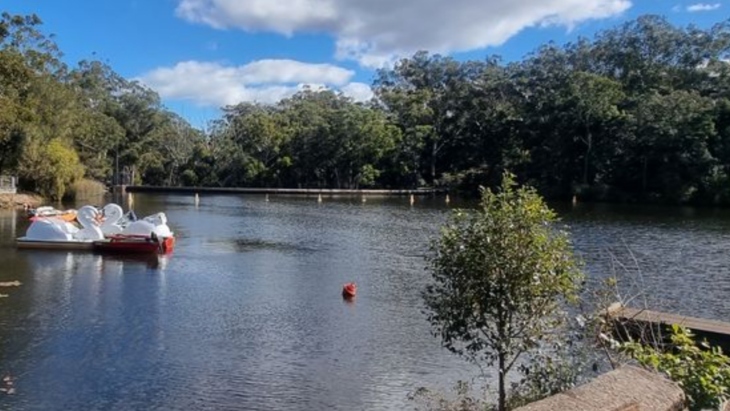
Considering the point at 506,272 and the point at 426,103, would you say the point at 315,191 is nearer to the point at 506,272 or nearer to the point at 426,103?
the point at 426,103

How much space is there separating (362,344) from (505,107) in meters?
64.1

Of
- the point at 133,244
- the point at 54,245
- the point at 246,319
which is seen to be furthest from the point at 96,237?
the point at 246,319

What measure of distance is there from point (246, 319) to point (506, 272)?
8.52 metres

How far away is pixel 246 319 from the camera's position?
1448 cm

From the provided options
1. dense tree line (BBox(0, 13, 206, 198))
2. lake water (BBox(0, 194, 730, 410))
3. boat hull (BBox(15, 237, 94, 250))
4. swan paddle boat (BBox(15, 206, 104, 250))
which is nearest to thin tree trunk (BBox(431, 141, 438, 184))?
dense tree line (BBox(0, 13, 206, 198))

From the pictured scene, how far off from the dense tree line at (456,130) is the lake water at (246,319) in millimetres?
29178

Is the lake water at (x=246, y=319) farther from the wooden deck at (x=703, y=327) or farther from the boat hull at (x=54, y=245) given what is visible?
the wooden deck at (x=703, y=327)

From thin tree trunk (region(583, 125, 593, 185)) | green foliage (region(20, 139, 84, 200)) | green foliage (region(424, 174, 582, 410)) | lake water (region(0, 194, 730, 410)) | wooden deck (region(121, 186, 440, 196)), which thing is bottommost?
lake water (region(0, 194, 730, 410))

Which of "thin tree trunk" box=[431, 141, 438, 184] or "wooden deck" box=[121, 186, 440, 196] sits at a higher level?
"thin tree trunk" box=[431, 141, 438, 184]

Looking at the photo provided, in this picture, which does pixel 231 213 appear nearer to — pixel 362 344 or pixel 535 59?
pixel 362 344

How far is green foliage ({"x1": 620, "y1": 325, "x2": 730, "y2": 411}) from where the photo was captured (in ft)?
16.1

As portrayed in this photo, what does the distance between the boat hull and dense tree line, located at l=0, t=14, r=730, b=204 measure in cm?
2329

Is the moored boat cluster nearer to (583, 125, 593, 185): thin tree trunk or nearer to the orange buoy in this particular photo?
the orange buoy

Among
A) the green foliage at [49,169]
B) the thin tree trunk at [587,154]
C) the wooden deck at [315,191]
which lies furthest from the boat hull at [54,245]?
the thin tree trunk at [587,154]
